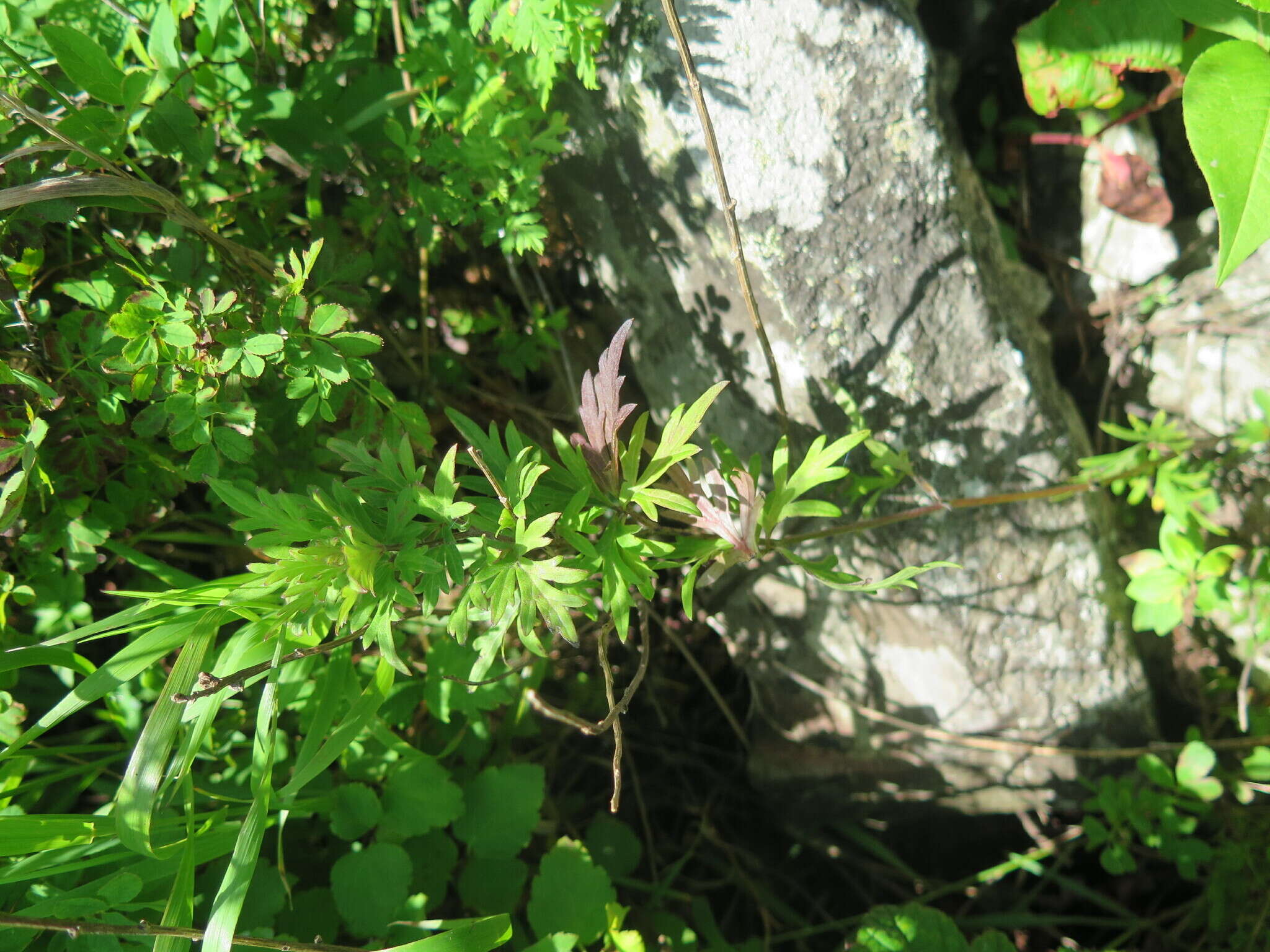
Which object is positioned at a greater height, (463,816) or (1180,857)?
(463,816)

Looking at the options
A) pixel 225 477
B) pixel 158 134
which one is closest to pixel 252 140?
pixel 158 134

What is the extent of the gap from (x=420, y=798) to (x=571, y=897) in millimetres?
412

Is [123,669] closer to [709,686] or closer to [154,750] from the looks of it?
[154,750]

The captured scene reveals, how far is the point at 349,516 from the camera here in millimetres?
1243

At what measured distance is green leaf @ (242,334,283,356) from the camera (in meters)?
1.28

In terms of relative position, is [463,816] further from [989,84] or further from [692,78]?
[989,84]

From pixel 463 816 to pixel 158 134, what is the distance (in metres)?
1.57

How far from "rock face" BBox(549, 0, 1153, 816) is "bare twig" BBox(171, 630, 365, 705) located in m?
1.06

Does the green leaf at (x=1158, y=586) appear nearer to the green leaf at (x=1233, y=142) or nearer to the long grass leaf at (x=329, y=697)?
the green leaf at (x=1233, y=142)

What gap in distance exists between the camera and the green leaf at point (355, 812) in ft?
5.69

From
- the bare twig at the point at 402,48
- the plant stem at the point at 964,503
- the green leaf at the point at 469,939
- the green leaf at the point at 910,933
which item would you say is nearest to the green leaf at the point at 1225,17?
the plant stem at the point at 964,503

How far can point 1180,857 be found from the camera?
2225 millimetres

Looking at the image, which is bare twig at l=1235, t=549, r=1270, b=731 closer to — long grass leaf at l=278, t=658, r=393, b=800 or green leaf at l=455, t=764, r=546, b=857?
green leaf at l=455, t=764, r=546, b=857

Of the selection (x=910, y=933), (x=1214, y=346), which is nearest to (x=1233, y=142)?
(x=1214, y=346)
